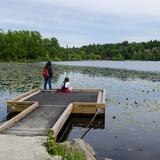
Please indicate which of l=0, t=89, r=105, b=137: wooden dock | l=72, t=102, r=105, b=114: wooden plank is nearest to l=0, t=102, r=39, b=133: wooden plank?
l=0, t=89, r=105, b=137: wooden dock

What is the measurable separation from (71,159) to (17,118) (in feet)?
19.4

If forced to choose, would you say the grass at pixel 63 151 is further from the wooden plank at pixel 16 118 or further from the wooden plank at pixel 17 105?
the wooden plank at pixel 17 105

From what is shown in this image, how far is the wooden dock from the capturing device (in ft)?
48.2

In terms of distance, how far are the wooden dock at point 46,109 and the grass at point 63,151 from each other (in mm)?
1361

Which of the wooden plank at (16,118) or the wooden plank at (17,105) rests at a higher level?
the wooden plank at (16,118)

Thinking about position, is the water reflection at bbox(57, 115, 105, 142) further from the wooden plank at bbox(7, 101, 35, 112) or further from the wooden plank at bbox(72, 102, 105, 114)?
the wooden plank at bbox(7, 101, 35, 112)

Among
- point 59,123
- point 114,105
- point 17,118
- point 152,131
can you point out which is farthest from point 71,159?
point 114,105

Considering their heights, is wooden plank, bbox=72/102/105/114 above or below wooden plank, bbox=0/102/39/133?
below

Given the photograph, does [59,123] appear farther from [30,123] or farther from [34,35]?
[34,35]

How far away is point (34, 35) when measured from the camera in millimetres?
145000

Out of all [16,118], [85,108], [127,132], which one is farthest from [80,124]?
[16,118]

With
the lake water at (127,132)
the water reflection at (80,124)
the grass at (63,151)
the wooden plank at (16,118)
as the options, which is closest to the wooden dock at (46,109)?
the wooden plank at (16,118)

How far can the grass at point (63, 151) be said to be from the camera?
35.6ft

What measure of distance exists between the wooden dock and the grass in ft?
4.47
